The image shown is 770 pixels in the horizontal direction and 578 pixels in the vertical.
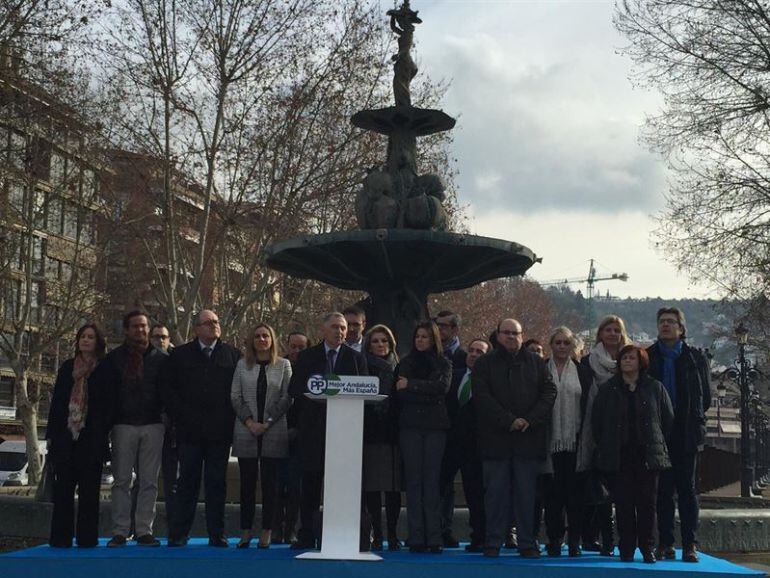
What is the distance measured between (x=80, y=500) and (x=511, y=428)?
352 centimetres

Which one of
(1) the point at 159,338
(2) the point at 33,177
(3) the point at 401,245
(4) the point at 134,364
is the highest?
(2) the point at 33,177

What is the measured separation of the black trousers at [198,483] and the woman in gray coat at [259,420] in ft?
0.56

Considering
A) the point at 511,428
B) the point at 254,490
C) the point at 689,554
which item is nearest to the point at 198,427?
the point at 254,490

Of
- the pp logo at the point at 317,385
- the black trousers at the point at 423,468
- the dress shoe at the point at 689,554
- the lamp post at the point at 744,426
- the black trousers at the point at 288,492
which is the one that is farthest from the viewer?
the lamp post at the point at 744,426

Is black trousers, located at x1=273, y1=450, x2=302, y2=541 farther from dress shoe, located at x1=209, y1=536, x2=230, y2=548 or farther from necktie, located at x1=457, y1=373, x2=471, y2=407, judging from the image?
necktie, located at x1=457, y1=373, x2=471, y2=407

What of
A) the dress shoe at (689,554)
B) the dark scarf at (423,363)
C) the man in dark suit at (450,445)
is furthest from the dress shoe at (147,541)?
the dress shoe at (689,554)

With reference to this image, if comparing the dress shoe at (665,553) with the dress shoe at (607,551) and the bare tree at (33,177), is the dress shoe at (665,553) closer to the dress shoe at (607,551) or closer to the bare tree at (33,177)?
the dress shoe at (607,551)

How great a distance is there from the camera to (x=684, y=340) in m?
9.42

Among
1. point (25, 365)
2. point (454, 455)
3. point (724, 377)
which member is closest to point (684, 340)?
point (454, 455)

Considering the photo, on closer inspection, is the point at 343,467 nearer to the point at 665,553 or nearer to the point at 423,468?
the point at 423,468

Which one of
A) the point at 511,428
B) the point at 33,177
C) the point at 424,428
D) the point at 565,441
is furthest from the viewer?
the point at 33,177

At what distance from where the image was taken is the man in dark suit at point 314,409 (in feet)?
29.0

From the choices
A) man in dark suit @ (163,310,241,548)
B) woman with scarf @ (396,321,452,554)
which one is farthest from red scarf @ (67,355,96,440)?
woman with scarf @ (396,321,452,554)

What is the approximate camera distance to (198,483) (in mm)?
9211
